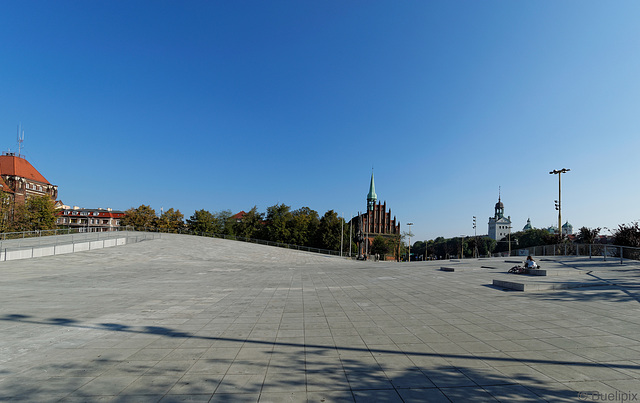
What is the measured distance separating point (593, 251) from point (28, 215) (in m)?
78.0

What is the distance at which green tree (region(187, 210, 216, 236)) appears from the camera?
195ft

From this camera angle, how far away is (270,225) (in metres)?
57.5

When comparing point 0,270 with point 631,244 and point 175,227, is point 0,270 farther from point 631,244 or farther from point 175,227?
point 175,227

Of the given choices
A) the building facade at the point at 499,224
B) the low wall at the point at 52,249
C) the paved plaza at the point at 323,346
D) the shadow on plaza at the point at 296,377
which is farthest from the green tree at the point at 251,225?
the building facade at the point at 499,224

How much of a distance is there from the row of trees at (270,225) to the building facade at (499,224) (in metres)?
109

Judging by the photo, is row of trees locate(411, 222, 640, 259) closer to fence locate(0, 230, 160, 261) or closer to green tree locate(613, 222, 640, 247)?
green tree locate(613, 222, 640, 247)

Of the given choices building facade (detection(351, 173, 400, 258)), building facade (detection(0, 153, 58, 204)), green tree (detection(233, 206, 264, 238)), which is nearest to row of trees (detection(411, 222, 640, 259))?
building facade (detection(351, 173, 400, 258))

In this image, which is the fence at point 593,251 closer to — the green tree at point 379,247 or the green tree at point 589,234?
the green tree at point 589,234

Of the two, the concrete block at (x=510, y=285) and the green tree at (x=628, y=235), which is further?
the green tree at (x=628, y=235)

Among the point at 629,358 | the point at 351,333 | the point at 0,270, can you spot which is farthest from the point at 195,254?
the point at 629,358

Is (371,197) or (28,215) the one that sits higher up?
(371,197)

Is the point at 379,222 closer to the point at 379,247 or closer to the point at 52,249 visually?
the point at 379,247

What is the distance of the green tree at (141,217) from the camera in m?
60.6

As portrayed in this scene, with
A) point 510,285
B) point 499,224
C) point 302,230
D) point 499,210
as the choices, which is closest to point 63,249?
point 510,285
